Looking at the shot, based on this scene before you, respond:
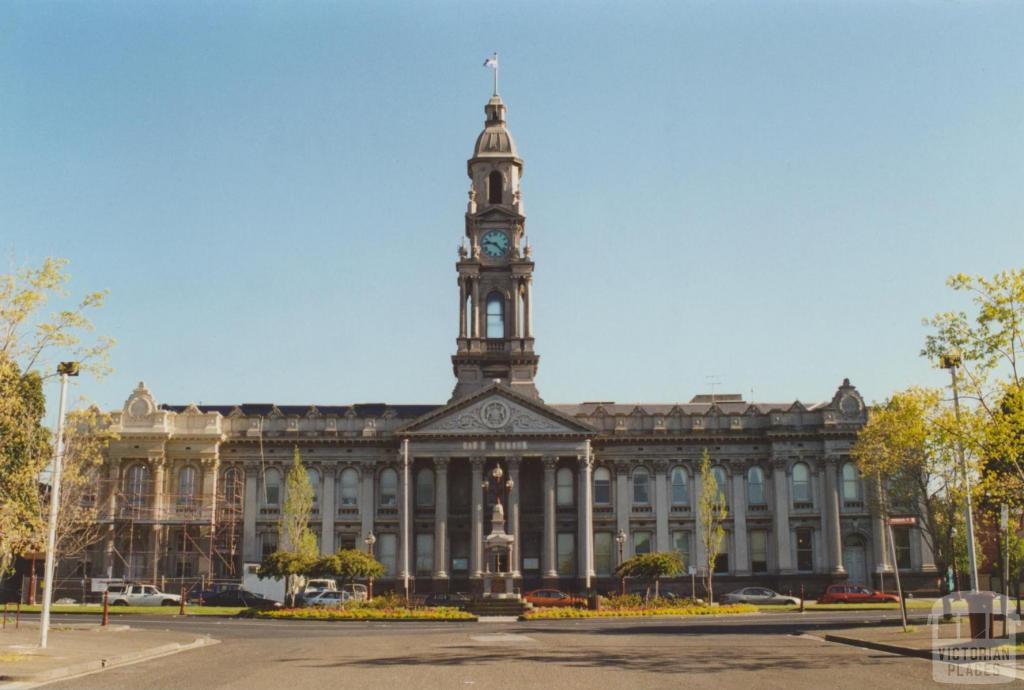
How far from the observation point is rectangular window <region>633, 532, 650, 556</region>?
73250mm

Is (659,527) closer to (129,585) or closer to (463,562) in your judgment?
(463,562)

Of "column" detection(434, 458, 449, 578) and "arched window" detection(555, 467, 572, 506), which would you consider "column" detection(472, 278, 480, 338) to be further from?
"arched window" detection(555, 467, 572, 506)

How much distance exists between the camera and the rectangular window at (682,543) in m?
73.2

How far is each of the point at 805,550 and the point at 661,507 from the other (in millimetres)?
10301

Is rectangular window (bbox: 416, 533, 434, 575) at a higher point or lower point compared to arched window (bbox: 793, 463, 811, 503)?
lower

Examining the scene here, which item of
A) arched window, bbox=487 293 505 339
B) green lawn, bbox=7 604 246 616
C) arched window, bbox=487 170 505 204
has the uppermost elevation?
arched window, bbox=487 170 505 204

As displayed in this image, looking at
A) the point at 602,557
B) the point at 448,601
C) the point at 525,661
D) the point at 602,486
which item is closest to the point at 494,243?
the point at 602,486

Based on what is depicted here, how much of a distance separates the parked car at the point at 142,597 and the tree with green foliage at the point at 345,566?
41.8 feet

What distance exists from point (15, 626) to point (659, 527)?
45628mm

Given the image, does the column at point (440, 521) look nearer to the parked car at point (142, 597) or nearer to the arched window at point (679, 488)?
the arched window at point (679, 488)

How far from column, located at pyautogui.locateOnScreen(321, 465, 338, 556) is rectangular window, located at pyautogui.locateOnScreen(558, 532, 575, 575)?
15.7 metres

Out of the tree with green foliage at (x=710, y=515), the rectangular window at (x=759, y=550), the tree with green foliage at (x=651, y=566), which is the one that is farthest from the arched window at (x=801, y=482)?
the tree with green foliage at (x=651, y=566)

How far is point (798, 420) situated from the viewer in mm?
73938

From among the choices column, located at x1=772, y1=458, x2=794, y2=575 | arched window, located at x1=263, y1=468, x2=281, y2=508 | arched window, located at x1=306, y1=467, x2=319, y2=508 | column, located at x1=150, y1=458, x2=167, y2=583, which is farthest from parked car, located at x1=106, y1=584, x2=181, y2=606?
column, located at x1=772, y1=458, x2=794, y2=575
